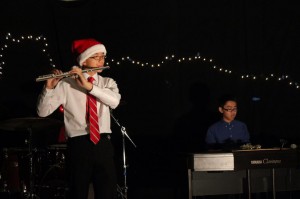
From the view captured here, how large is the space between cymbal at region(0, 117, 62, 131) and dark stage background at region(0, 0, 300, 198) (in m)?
0.68

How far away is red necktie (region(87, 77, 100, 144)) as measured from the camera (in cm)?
391

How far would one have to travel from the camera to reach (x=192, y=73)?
252 inches

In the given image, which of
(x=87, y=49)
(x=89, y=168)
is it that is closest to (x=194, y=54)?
(x=87, y=49)

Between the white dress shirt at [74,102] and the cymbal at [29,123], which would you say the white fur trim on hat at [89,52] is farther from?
the cymbal at [29,123]

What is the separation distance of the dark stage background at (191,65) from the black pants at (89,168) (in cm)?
233

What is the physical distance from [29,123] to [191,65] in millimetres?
1922

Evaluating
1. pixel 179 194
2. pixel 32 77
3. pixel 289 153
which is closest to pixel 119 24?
pixel 32 77

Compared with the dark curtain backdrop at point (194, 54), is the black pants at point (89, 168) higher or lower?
lower

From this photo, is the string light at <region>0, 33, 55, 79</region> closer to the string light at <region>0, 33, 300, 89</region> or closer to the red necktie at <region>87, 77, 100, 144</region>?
the string light at <region>0, 33, 300, 89</region>

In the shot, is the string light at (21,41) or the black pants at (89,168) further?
the string light at (21,41)

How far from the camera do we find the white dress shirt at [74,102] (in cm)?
→ 400

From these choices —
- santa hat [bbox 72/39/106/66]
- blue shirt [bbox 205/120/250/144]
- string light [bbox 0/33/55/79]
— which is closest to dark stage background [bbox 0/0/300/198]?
string light [bbox 0/33/55/79]

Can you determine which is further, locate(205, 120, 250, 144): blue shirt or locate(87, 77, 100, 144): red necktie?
locate(205, 120, 250, 144): blue shirt

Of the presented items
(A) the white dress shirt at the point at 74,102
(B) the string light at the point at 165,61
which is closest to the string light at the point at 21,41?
(B) the string light at the point at 165,61
